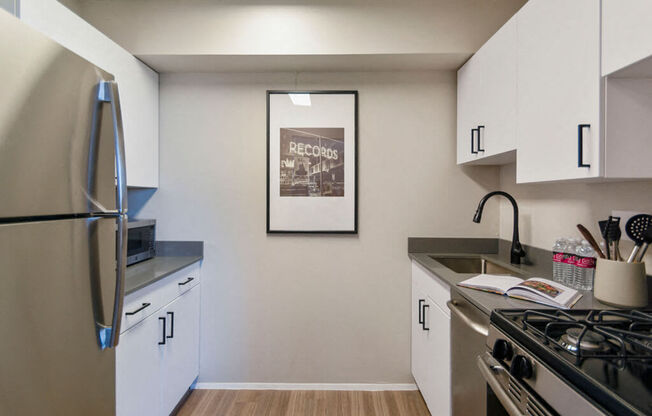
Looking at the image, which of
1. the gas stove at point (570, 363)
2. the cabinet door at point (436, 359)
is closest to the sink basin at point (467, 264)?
the cabinet door at point (436, 359)

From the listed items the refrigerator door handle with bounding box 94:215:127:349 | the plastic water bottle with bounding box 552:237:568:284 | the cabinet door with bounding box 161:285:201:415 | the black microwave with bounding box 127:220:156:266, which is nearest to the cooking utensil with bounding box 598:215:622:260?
the plastic water bottle with bounding box 552:237:568:284

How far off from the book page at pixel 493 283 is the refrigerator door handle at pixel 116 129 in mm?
1394

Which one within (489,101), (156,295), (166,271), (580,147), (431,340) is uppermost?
(489,101)

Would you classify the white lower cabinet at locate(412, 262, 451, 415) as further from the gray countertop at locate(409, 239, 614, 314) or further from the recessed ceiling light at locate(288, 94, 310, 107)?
the recessed ceiling light at locate(288, 94, 310, 107)

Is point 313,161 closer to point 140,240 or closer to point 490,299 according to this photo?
point 140,240

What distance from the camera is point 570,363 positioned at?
754mm

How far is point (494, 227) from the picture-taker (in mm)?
2324

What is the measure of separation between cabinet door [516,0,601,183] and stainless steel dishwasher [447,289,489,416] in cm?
62

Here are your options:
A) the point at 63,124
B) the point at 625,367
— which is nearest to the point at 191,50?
the point at 63,124

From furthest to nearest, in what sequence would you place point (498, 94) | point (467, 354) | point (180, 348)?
point (180, 348)
point (498, 94)
point (467, 354)

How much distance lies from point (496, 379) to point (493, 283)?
479 mm

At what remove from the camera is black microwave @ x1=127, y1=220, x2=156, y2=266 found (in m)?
1.97

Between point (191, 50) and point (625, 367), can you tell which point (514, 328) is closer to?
point (625, 367)

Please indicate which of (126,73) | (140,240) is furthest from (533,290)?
(126,73)
